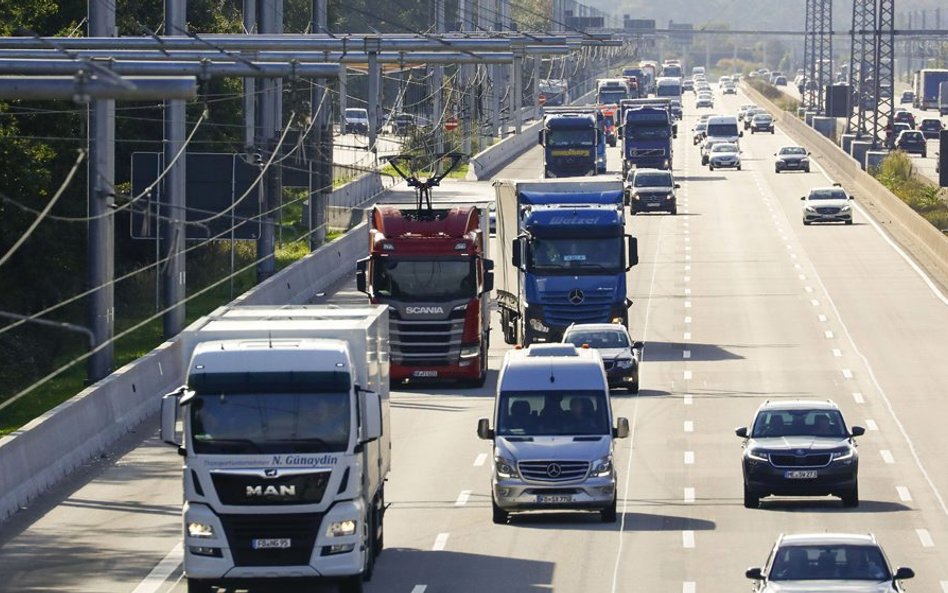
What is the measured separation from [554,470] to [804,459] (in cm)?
377

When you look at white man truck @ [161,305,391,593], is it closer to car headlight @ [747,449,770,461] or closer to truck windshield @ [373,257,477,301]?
car headlight @ [747,449,770,461]

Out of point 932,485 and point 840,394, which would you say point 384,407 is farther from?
point 840,394

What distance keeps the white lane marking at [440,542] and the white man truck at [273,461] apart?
3894 millimetres

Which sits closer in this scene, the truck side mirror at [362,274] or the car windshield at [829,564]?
the car windshield at [829,564]

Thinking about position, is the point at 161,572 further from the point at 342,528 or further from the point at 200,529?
the point at 342,528

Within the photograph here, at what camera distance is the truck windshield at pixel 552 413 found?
1105 inches

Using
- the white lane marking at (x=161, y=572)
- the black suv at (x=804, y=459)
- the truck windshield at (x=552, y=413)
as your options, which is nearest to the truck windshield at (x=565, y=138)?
the black suv at (x=804, y=459)

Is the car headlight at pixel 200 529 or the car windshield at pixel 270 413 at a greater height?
the car windshield at pixel 270 413

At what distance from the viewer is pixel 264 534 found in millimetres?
21641

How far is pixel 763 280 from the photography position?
63.8 m

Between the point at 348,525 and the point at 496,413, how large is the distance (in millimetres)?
6822

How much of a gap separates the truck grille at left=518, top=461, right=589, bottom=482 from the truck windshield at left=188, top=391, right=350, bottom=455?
19.6 ft

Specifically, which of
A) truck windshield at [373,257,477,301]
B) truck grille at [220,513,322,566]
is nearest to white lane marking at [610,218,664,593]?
truck grille at [220,513,322,566]

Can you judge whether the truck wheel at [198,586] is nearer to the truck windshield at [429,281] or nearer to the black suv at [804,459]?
the black suv at [804,459]
